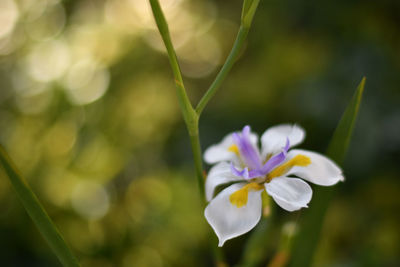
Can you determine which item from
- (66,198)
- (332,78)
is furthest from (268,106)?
(66,198)

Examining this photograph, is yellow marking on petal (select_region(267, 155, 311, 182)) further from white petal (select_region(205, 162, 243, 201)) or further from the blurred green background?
the blurred green background

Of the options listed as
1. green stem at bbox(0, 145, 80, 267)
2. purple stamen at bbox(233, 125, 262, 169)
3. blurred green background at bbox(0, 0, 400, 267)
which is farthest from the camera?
blurred green background at bbox(0, 0, 400, 267)

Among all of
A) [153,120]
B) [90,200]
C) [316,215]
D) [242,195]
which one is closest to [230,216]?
[242,195]

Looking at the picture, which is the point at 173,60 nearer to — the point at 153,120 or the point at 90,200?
the point at 90,200

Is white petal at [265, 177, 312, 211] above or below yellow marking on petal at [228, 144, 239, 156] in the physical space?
above

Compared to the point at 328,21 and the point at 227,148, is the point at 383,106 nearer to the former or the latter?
the point at 328,21

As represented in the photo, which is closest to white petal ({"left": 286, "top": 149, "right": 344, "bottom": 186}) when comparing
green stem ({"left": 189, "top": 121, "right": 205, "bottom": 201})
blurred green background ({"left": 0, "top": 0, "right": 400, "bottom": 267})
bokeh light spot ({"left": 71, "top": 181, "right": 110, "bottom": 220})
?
green stem ({"left": 189, "top": 121, "right": 205, "bottom": 201})

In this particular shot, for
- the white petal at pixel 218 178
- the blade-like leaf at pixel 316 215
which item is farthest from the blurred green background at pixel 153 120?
the white petal at pixel 218 178

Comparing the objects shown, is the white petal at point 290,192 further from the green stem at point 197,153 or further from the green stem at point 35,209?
the green stem at point 35,209
